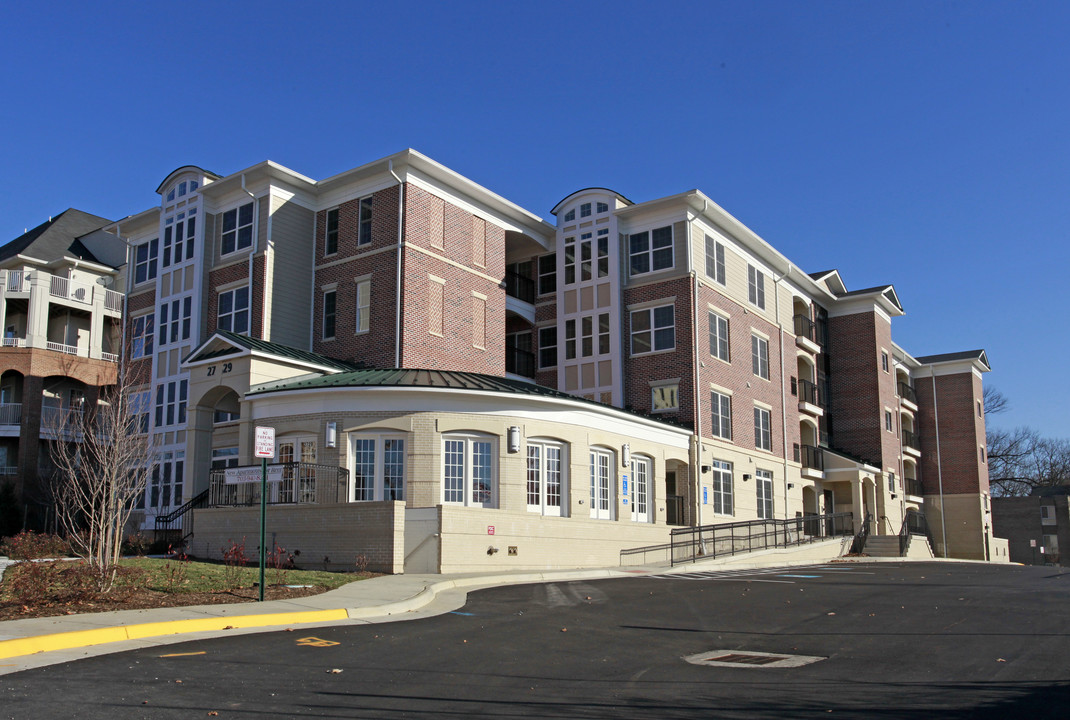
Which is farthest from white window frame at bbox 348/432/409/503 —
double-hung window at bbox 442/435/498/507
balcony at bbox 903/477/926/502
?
balcony at bbox 903/477/926/502

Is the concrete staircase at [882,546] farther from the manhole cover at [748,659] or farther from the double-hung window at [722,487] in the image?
the manhole cover at [748,659]

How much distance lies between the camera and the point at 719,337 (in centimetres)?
3797

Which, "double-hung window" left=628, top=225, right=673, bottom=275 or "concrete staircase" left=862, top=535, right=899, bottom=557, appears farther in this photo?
"concrete staircase" left=862, top=535, right=899, bottom=557

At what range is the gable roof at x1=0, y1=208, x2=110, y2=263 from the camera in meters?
48.2

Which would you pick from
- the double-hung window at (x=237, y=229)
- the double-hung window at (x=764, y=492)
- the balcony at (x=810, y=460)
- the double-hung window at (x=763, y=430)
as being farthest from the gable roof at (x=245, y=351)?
the balcony at (x=810, y=460)

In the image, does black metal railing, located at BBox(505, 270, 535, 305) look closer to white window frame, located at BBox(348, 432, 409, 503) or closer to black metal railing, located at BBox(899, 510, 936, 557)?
white window frame, located at BBox(348, 432, 409, 503)

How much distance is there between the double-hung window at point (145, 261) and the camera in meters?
39.5

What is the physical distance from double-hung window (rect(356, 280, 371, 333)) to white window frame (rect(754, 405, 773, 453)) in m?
17.5

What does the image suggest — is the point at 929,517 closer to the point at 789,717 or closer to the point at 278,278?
the point at 278,278

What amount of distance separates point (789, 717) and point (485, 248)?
97.1 feet

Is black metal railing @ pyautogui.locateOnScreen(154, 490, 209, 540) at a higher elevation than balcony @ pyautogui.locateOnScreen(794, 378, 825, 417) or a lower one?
lower

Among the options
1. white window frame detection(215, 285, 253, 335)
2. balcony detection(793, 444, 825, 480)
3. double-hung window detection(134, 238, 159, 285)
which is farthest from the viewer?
balcony detection(793, 444, 825, 480)

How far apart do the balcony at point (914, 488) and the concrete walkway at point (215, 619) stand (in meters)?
43.1

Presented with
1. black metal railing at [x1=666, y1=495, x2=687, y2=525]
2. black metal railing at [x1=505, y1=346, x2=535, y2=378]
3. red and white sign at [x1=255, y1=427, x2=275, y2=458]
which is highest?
black metal railing at [x1=505, y1=346, x2=535, y2=378]
